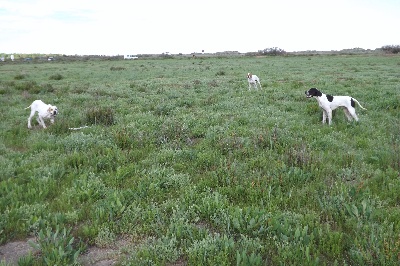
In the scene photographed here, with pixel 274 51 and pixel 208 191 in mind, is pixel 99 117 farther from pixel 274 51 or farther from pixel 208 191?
pixel 274 51

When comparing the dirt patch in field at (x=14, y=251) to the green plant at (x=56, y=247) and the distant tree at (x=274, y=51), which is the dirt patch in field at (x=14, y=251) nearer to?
the green plant at (x=56, y=247)

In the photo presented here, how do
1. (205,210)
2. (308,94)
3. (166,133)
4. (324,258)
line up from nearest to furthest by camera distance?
(324,258)
(205,210)
(166,133)
(308,94)

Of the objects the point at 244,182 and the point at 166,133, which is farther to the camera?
the point at 166,133

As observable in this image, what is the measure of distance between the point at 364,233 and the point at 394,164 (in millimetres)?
3034

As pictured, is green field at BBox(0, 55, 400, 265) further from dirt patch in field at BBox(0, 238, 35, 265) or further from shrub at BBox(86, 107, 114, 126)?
shrub at BBox(86, 107, 114, 126)

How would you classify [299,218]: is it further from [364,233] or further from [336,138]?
[336,138]

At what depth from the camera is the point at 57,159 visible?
7.41 metres

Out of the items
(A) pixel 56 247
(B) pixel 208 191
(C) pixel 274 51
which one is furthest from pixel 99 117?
(C) pixel 274 51

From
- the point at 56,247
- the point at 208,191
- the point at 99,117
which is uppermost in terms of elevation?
the point at 99,117

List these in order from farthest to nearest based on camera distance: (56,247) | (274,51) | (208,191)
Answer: (274,51) < (208,191) < (56,247)

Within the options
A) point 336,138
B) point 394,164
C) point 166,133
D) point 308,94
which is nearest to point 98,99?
point 166,133

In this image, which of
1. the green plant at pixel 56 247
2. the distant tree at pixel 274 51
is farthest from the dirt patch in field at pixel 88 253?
the distant tree at pixel 274 51

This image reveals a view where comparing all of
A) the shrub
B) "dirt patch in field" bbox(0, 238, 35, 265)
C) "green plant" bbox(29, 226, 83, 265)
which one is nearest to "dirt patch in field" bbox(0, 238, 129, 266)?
"dirt patch in field" bbox(0, 238, 35, 265)

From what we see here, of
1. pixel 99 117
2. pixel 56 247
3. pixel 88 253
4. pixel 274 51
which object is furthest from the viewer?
pixel 274 51
